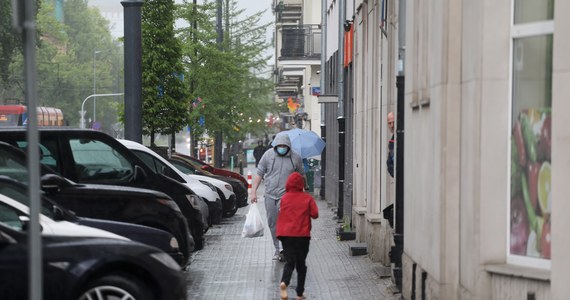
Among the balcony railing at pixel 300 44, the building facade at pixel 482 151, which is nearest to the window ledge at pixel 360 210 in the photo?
the building facade at pixel 482 151

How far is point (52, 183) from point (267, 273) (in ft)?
13.3

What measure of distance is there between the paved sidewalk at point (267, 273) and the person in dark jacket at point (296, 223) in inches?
21.6

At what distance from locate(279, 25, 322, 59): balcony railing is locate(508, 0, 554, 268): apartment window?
38432 mm

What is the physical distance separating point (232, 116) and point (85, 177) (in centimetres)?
3415

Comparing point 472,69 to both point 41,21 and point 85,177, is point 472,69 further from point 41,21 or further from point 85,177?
point 41,21

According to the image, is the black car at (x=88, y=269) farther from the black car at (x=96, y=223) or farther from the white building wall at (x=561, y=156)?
the white building wall at (x=561, y=156)

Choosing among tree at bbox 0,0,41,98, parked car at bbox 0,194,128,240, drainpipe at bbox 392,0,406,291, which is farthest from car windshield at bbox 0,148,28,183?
tree at bbox 0,0,41,98

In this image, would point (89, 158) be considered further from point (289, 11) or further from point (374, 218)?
point (289, 11)

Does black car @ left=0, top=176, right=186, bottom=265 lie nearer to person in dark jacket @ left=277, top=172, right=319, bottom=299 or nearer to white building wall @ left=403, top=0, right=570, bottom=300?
person in dark jacket @ left=277, top=172, right=319, bottom=299

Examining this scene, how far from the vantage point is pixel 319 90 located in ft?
150

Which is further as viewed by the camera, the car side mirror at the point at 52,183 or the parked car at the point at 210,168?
the parked car at the point at 210,168

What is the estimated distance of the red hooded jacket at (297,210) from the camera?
14.2 metres

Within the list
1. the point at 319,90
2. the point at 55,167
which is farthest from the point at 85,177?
the point at 319,90

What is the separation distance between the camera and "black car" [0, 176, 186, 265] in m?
11.7
